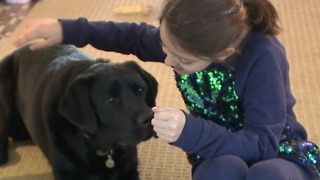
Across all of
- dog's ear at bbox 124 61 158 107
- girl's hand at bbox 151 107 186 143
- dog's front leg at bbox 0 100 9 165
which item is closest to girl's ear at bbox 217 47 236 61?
girl's hand at bbox 151 107 186 143

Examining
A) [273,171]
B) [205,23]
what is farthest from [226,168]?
[205,23]

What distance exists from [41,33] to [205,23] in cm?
46

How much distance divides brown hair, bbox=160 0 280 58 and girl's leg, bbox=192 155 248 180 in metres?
0.24

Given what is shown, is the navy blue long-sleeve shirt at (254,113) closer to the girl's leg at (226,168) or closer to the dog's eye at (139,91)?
the girl's leg at (226,168)

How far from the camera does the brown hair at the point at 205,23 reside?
0.96 metres

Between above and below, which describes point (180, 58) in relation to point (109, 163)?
above

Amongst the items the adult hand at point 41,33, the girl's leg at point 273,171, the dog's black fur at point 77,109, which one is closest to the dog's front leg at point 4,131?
the dog's black fur at point 77,109

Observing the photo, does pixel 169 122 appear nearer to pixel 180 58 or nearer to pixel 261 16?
pixel 180 58

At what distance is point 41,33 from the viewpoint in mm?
1200

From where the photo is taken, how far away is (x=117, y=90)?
1.13m

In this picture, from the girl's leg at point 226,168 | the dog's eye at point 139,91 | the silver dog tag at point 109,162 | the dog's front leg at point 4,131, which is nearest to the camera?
the girl's leg at point 226,168

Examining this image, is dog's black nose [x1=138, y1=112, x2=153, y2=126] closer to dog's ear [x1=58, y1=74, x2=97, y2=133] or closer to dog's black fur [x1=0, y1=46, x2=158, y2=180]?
dog's black fur [x1=0, y1=46, x2=158, y2=180]

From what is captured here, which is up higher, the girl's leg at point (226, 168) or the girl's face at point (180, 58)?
the girl's face at point (180, 58)

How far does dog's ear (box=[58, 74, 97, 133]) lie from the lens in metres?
1.12
